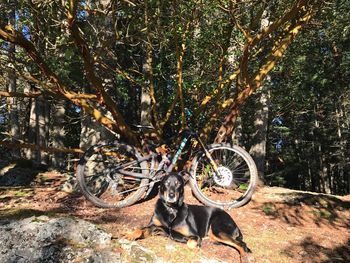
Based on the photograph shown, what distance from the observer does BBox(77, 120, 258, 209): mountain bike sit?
693cm

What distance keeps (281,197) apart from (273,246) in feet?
7.26

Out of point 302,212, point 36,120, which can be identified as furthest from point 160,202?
point 36,120

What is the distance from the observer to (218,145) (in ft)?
23.7

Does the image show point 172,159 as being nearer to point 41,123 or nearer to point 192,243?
point 192,243

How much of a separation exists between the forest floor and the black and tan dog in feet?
0.44

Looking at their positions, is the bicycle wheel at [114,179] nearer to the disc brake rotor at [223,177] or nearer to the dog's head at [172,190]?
the dog's head at [172,190]

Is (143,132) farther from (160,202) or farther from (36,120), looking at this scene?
(36,120)

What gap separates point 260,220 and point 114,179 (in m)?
2.94

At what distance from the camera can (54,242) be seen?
185 inches

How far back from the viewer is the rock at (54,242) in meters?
4.47

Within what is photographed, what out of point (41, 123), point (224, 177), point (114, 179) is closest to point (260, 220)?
point (224, 177)

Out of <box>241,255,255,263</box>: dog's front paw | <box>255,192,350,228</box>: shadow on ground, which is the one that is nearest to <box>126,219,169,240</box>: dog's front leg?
<box>241,255,255,263</box>: dog's front paw

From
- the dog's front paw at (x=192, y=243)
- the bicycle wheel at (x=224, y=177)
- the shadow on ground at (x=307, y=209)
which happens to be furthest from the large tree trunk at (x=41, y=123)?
the dog's front paw at (x=192, y=243)

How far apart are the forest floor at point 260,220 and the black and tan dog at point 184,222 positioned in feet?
0.44
